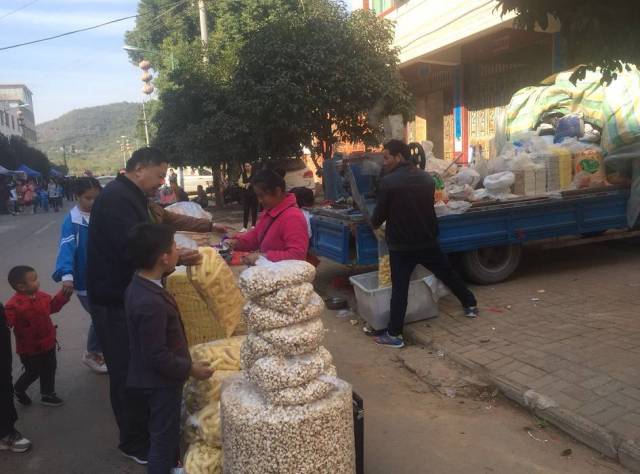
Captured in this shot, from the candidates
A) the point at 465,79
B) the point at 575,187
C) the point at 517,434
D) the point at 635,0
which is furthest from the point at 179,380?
the point at 465,79

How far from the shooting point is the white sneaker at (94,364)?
4754 mm

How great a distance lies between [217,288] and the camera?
3381mm

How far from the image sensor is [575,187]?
22.3 feet

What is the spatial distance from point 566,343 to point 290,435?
3.16 metres

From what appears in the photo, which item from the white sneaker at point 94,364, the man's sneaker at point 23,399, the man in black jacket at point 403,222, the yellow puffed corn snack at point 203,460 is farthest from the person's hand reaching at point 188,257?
the man in black jacket at point 403,222

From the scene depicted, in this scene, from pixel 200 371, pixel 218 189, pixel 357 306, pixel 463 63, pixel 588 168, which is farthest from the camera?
pixel 218 189

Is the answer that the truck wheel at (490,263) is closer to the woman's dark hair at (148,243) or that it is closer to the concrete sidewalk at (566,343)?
the concrete sidewalk at (566,343)

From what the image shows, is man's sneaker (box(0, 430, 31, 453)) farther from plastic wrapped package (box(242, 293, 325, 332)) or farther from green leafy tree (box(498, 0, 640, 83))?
green leafy tree (box(498, 0, 640, 83))

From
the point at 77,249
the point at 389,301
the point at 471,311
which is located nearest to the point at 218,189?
the point at 389,301

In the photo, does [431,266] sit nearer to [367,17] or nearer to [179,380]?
[179,380]

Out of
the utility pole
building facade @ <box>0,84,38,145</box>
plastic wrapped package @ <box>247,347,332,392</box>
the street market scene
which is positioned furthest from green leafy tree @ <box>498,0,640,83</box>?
building facade @ <box>0,84,38,145</box>

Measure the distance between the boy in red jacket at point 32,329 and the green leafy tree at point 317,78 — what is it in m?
6.66

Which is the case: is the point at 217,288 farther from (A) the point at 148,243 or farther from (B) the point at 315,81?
(B) the point at 315,81

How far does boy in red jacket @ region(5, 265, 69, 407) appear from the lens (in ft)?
13.0
